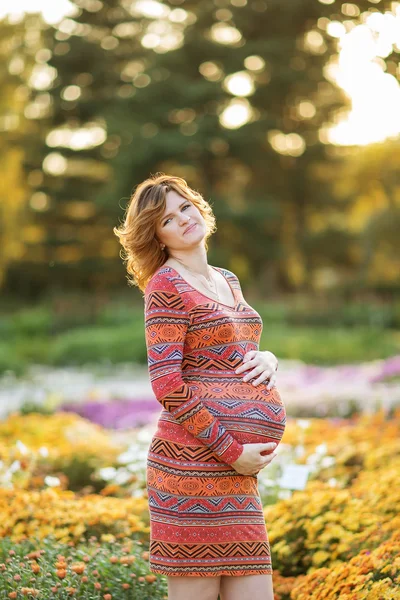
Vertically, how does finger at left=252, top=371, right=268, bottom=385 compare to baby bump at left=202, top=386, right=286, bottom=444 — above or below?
above

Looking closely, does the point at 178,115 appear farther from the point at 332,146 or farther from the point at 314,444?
the point at 314,444

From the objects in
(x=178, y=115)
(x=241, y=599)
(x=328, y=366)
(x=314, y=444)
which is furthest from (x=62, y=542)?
(x=178, y=115)

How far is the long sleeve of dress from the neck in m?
0.21

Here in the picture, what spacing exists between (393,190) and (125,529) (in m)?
33.6

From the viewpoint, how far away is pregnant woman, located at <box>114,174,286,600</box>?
2.63 m

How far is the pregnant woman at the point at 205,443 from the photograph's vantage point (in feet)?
8.63

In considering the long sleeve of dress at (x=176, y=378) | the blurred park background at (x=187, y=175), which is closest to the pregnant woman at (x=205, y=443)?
the long sleeve of dress at (x=176, y=378)

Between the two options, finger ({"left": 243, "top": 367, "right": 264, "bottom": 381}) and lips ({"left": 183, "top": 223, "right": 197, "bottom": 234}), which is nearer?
finger ({"left": 243, "top": 367, "right": 264, "bottom": 381})

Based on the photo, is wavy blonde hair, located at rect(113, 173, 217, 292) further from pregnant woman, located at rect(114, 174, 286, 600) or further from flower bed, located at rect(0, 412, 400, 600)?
flower bed, located at rect(0, 412, 400, 600)

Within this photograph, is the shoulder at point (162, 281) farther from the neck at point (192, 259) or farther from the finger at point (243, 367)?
the finger at point (243, 367)

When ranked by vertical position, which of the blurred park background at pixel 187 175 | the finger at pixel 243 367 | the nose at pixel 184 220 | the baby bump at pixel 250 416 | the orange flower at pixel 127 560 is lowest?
the orange flower at pixel 127 560

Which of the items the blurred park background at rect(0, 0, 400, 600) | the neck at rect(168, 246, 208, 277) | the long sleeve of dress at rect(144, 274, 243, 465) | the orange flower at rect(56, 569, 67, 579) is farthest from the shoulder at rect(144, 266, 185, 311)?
the blurred park background at rect(0, 0, 400, 600)

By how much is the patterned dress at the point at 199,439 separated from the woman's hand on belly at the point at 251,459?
2cm

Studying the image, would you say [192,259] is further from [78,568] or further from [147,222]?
[78,568]
